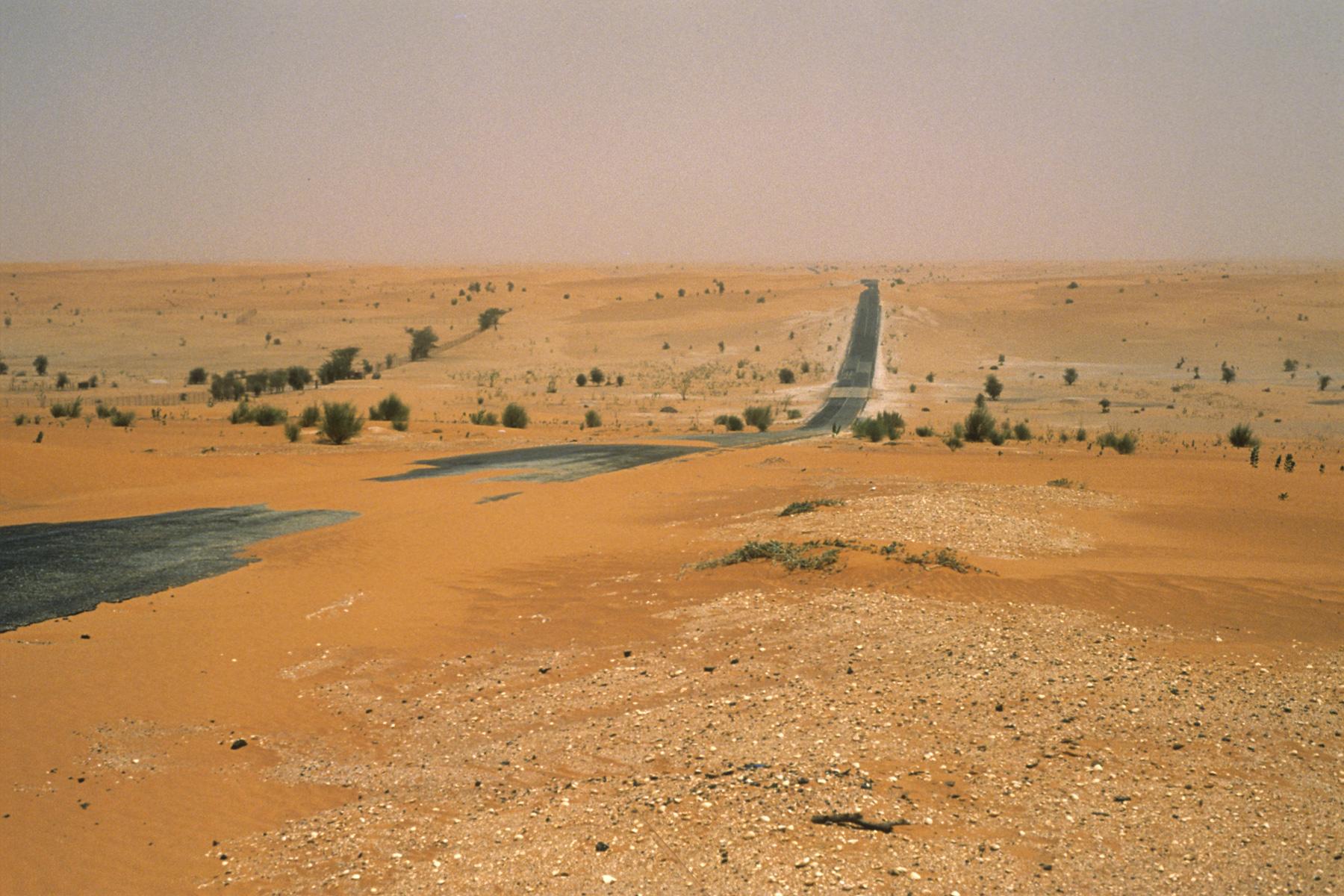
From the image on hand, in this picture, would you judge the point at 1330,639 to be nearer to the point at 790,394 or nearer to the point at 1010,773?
the point at 1010,773

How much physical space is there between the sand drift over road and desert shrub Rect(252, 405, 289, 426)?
17.8 meters

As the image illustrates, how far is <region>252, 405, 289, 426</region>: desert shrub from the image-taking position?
39.9 metres

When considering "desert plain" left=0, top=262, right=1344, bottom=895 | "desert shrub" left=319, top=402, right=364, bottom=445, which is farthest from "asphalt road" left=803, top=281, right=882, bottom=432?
"desert shrub" left=319, top=402, right=364, bottom=445

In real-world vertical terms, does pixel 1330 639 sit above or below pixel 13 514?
above

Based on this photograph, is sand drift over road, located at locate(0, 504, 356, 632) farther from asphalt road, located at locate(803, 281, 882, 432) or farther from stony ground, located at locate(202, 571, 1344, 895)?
asphalt road, located at locate(803, 281, 882, 432)

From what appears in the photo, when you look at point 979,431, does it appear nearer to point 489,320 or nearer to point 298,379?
point 298,379

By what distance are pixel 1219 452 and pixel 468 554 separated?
1047 inches

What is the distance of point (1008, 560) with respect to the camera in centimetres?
1448

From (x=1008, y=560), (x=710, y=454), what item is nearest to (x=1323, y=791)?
(x=1008, y=560)

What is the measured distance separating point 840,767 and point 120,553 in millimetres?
15428

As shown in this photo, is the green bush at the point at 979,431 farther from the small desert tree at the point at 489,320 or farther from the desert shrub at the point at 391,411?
the small desert tree at the point at 489,320

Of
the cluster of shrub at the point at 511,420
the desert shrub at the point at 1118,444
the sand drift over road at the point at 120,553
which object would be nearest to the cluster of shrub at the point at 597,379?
the cluster of shrub at the point at 511,420

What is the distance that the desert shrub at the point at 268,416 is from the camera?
39875 millimetres

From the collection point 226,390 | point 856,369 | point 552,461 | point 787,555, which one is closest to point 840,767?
point 787,555
